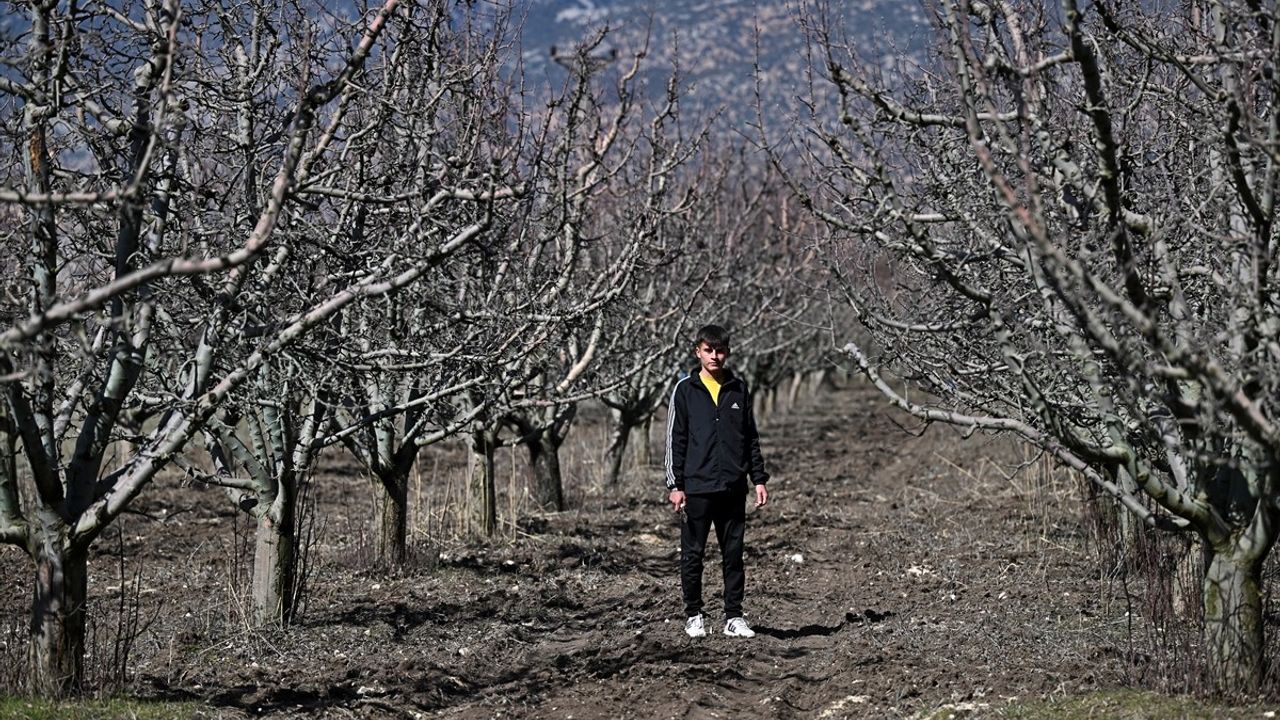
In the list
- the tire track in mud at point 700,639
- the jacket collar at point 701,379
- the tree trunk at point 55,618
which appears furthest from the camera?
the jacket collar at point 701,379

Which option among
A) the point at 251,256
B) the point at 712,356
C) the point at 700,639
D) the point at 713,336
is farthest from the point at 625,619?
the point at 251,256

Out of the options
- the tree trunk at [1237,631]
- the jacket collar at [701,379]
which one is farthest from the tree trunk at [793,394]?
the tree trunk at [1237,631]

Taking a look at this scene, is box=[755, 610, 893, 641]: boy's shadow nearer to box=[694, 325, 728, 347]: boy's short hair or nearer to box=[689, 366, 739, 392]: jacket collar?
box=[689, 366, 739, 392]: jacket collar

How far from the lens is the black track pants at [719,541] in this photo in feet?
25.0

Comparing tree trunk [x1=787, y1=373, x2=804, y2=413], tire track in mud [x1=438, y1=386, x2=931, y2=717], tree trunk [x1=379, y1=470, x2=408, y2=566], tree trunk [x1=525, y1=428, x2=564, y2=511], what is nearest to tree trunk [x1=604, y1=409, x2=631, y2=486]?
tree trunk [x1=525, y1=428, x2=564, y2=511]

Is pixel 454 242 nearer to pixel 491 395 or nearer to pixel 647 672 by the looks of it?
pixel 647 672

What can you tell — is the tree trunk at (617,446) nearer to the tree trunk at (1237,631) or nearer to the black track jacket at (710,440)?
the black track jacket at (710,440)

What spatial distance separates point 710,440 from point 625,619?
1538 mm

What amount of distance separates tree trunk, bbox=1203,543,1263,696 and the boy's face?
3.09 metres

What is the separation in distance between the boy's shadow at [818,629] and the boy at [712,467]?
323 millimetres

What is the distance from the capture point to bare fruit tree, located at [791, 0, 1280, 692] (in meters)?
4.44

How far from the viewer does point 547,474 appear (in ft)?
47.4

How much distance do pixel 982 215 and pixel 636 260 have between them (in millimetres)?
3777

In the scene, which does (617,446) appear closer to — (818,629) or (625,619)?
(625,619)
